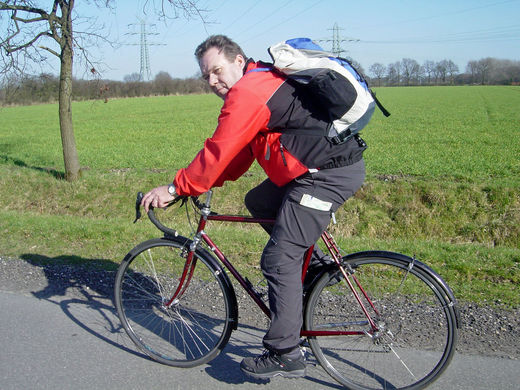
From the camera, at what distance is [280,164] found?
2.90 metres

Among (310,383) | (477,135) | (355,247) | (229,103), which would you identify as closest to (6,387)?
(310,383)

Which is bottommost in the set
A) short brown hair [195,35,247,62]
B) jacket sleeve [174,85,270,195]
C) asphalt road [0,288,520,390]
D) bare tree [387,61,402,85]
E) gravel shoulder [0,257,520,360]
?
asphalt road [0,288,520,390]

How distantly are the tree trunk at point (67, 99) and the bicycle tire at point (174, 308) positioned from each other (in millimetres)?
7722

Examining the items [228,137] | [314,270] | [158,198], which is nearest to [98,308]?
[158,198]

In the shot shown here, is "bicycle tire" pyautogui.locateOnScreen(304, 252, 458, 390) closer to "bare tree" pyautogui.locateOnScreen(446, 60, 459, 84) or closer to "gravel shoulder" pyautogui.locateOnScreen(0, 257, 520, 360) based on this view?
"gravel shoulder" pyautogui.locateOnScreen(0, 257, 520, 360)

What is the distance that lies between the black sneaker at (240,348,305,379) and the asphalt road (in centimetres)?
12

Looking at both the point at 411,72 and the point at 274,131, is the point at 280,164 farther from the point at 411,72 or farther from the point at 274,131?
the point at 411,72

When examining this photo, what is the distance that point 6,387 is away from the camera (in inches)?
125

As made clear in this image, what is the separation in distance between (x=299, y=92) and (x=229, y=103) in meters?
0.41

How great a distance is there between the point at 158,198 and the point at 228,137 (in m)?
0.67

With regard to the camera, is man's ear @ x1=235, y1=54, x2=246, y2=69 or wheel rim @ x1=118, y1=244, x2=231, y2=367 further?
wheel rim @ x1=118, y1=244, x2=231, y2=367

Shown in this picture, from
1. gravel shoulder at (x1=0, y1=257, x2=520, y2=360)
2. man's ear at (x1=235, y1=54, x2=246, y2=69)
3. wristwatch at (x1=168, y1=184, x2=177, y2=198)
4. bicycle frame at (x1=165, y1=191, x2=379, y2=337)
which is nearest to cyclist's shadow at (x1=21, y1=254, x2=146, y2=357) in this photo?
gravel shoulder at (x1=0, y1=257, x2=520, y2=360)

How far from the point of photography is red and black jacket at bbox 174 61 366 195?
2766 millimetres

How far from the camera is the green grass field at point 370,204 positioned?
552cm
